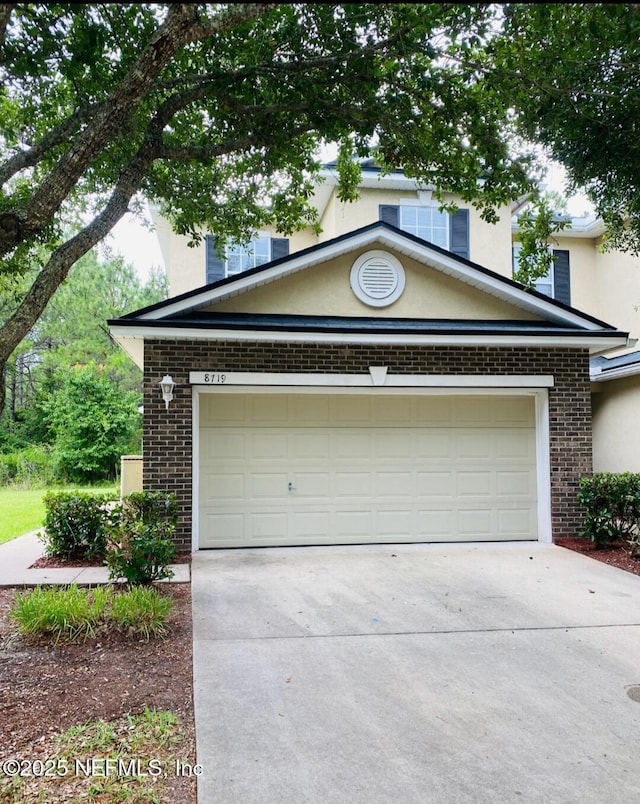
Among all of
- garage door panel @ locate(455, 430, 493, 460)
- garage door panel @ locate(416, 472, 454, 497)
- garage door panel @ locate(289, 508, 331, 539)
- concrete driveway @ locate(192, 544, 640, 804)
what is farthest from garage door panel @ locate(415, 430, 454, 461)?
concrete driveway @ locate(192, 544, 640, 804)

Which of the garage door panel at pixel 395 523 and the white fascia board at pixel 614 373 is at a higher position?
the white fascia board at pixel 614 373

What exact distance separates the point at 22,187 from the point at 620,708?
30.4 ft

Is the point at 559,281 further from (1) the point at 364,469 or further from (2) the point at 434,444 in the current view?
(1) the point at 364,469

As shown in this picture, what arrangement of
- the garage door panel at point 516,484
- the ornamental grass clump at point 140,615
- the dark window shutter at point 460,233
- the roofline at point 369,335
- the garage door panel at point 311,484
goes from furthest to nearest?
the dark window shutter at point 460,233 < the garage door panel at point 516,484 < the garage door panel at point 311,484 < the roofline at point 369,335 < the ornamental grass clump at point 140,615

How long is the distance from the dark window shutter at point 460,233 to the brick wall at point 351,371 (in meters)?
5.84

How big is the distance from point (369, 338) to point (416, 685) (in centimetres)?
553

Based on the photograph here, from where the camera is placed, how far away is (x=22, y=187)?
8492 mm

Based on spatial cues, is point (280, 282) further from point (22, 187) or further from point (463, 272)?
point (22, 187)

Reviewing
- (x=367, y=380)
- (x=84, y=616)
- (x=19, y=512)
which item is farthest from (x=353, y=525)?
(x=19, y=512)

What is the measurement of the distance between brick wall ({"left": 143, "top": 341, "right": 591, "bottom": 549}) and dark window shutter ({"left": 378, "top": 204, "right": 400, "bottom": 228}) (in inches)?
255

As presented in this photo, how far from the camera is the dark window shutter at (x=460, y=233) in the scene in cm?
1481

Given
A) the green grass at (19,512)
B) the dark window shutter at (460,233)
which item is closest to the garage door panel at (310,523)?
the green grass at (19,512)

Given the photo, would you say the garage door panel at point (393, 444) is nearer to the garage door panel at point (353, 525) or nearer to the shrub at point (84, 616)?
the garage door panel at point (353, 525)

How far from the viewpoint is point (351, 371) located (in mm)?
9320
